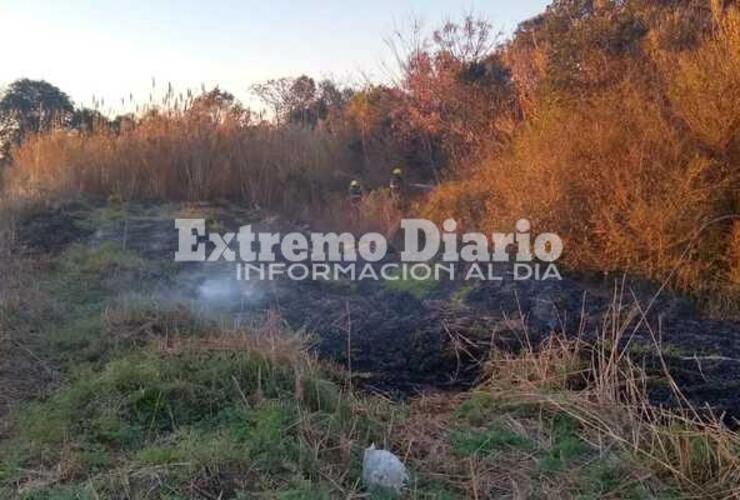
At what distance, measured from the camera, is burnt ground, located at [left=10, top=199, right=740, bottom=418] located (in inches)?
190

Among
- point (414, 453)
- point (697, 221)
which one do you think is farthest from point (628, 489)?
point (697, 221)

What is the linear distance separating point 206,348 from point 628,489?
2.55m

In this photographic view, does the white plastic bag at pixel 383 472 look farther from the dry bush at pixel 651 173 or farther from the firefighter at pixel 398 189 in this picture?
the firefighter at pixel 398 189

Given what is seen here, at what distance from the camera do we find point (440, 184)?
9750 mm

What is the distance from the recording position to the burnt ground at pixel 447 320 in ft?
15.9

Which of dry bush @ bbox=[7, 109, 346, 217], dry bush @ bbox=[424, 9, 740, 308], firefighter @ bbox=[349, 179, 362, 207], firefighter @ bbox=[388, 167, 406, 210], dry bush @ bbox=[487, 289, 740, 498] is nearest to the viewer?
dry bush @ bbox=[487, 289, 740, 498]

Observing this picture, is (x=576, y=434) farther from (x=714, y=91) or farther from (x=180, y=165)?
(x=180, y=165)

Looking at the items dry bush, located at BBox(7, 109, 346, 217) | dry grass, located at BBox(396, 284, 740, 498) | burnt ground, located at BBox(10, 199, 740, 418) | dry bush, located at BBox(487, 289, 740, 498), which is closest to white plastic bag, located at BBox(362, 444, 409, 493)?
dry grass, located at BBox(396, 284, 740, 498)

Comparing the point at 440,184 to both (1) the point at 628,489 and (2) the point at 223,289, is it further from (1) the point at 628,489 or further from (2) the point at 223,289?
(1) the point at 628,489

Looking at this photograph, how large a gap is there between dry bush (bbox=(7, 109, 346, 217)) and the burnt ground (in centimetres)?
293

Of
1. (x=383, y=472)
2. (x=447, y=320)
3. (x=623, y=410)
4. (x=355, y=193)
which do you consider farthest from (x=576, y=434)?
(x=355, y=193)

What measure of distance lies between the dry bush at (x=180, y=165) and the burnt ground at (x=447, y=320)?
293 cm

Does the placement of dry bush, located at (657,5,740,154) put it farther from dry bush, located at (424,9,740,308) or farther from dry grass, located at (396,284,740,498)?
dry grass, located at (396,284,740,498)

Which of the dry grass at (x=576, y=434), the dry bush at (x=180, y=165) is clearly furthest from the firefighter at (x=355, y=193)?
the dry grass at (x=576, y=434)
